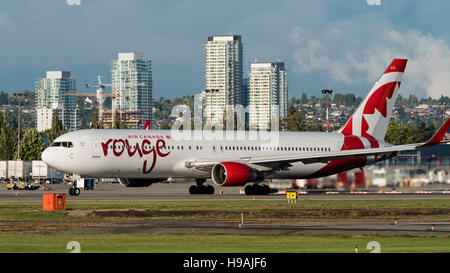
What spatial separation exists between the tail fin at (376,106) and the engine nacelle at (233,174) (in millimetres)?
12823

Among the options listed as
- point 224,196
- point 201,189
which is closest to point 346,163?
point 224,196

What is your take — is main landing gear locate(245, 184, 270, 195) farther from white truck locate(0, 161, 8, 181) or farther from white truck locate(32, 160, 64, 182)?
white truck locate(0, 161, 8, 181)

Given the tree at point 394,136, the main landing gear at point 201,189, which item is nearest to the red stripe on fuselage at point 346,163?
the main landing gear at point 201,189

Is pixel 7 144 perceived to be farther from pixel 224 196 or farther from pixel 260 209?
pixel 260 209

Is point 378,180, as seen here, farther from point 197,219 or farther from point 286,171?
point 197,219

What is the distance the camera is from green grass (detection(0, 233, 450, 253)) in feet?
90.4

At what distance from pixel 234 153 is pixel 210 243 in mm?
36221

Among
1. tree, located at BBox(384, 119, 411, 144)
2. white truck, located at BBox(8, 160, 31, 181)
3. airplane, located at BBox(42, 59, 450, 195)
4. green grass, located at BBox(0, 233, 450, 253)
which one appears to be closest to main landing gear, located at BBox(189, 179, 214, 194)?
airplane, located at BBox(42, 59, 450, 195)

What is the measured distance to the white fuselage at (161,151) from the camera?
60469mm

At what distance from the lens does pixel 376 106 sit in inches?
2862
